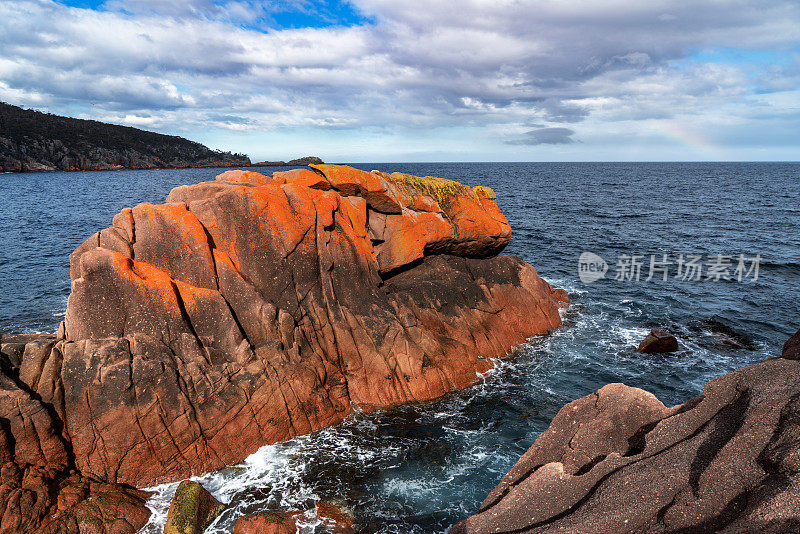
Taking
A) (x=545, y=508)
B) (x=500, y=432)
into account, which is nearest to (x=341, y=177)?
(x=500, y=432)

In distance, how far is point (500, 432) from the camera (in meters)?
19.3

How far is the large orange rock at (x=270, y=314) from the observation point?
16422 mm

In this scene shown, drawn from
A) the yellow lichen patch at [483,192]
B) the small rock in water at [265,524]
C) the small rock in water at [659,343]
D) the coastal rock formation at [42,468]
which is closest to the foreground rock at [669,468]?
the small rock in water at [265,524]

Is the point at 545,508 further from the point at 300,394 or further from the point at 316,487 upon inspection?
the point at 300,394

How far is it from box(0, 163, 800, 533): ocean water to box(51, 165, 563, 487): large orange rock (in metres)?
1.35

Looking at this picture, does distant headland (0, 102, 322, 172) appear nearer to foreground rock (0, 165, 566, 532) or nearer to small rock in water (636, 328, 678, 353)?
foreground rock (0, 165, 566, 532)

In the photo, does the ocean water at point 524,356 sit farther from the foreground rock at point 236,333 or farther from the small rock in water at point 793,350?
the small rock in water at point 793,350

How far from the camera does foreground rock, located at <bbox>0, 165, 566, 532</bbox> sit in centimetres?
1573

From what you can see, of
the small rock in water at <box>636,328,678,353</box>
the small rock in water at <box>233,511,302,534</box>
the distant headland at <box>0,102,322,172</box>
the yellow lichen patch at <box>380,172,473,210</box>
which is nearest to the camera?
the small rock in water at <box>233,511,302,534</box>

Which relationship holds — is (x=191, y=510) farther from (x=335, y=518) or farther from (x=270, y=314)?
(x=270, y=314)

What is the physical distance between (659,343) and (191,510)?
25.3m

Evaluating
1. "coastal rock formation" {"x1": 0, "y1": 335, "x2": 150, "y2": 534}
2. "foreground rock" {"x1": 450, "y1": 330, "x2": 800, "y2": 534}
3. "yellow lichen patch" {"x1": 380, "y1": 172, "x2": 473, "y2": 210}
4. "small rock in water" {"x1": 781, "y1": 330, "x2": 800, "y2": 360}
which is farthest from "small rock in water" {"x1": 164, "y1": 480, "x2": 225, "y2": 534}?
"small rock in water" {"x1": 781, "y1": 330, "x2": 800, "y2": 360}

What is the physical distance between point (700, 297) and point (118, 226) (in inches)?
1559

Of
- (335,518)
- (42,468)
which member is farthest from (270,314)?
(42,468)
